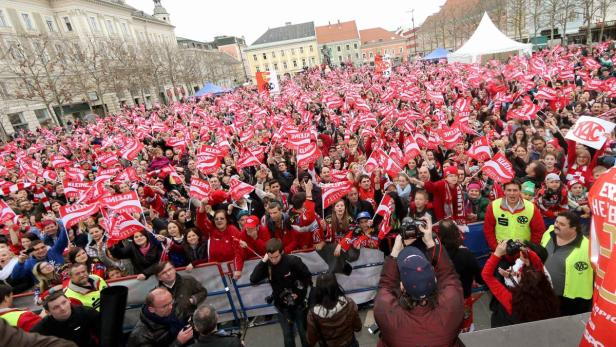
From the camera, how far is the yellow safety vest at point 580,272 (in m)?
3.13

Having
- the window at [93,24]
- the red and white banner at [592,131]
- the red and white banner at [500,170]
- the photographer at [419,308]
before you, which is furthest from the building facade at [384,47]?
the photographer at [419,308]

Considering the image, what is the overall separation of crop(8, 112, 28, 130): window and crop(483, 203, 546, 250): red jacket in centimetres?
4727

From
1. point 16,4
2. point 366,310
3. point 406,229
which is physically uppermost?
point 16,4

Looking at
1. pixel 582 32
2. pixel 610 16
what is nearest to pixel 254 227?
pixel 582 32

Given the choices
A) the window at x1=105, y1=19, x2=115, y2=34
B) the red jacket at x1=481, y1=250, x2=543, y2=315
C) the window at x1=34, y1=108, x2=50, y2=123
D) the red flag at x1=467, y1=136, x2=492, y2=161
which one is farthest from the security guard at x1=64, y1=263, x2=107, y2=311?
the window at x1=105, y1=19, x2=115, y2=34

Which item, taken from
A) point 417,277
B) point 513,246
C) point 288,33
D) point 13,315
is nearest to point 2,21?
point 13,315

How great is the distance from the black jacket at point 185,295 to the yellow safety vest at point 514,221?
3.78 meters

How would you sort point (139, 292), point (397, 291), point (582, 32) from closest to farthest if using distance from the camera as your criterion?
point (397, 291), point (139, 292), point (582, 32)

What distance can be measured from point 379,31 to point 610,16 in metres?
62.4

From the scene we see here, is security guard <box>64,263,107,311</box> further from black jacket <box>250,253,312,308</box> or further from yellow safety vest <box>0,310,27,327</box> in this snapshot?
black jacket <box>250,253,312,308</box>

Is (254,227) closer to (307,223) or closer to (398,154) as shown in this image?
(307,223)

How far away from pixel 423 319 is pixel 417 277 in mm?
286

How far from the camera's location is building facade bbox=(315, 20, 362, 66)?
9725 centimetres

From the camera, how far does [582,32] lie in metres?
47.1
